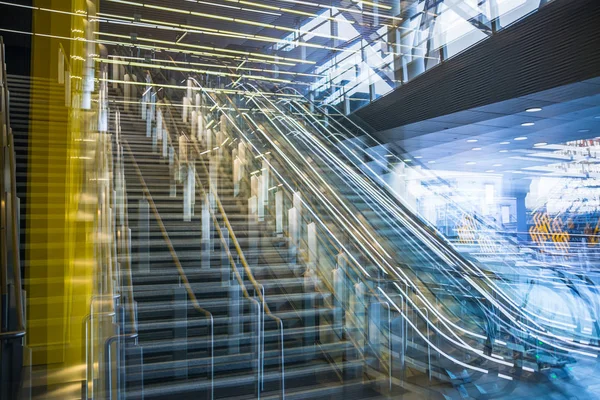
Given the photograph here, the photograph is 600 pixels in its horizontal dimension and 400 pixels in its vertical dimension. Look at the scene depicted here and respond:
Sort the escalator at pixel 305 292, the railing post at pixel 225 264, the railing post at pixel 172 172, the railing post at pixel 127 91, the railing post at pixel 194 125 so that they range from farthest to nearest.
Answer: the railing post at pixel 127 91
the railing post at pixel 194 125
the railing post at pixel 172 172
the railing post at pixel 225 264
the escalator at pixel 305 292

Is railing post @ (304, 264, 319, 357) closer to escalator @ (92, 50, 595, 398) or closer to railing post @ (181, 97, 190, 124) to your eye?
escalator @ (92, 50, 595, 398)

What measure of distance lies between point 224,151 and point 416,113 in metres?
3.72

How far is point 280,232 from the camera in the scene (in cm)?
641

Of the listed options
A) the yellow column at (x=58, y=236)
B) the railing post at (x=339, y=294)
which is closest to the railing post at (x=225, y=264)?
the railing post at (x=339, y=294)

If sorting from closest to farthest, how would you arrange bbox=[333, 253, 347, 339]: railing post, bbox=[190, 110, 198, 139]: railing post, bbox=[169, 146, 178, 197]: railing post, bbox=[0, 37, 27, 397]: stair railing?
bbox=[0, 37, 27, 397]: stair railing → bbox=[333, 253, 347, 339]: railing post → bbox=[169, 146, 178, 197]: railing post → bbox=[190, 110, 198, 139]: railing post

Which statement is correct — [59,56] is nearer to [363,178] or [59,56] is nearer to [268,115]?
[268,115]

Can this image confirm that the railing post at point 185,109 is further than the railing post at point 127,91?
No

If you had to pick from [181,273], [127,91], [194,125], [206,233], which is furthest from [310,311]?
[127,91]

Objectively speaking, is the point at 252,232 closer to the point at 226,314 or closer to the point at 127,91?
the point at 226,314

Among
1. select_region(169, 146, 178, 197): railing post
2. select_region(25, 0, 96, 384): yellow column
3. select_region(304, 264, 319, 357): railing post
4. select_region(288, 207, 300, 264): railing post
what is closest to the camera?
select_region(304, 264, 319, 357): railing post

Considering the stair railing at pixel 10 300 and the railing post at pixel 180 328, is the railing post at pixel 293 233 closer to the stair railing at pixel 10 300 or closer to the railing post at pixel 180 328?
the railing post at pixel 180 328

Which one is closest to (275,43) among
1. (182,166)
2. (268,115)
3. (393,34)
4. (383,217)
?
(268,115)

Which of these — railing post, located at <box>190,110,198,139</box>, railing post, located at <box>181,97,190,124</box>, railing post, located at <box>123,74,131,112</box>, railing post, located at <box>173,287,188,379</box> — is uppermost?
railing post, located at <box>123,74,131,112</box>

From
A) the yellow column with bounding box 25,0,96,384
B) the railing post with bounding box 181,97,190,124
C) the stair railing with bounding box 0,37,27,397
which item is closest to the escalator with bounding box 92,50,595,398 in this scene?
the yellow column with bounding box 25,0,96,384
